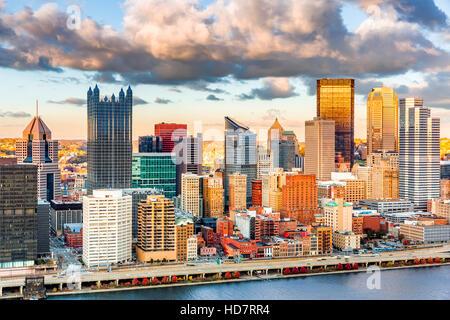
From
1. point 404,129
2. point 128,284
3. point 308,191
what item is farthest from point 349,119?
point 128,284

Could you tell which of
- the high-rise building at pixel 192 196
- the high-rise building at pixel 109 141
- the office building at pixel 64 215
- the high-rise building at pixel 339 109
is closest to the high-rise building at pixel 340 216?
the high-rise building at pixel 192 196

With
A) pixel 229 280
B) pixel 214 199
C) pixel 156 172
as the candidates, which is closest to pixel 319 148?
pixel 156 172

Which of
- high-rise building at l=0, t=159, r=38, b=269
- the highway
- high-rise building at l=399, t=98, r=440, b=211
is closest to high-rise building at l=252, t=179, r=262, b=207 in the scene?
high-rise building at l=399, t=98, r=440, b=211

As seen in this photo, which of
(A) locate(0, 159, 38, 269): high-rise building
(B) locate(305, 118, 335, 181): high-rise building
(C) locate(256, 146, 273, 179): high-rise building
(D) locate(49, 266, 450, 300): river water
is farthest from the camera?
(B) locate(305, 118, 335, 181): high-rise building

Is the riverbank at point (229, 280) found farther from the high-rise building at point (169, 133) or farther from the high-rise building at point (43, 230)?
the high-rise building at point (169, 133)

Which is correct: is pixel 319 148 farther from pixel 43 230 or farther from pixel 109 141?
pixel 43 230

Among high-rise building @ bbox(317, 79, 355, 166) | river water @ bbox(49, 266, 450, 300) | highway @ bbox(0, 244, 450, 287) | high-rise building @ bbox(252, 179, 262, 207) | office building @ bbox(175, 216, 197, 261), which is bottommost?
river water @ bbox(49, 266, 450, 300)

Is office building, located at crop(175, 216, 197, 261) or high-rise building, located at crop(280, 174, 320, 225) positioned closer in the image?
office building, located at crop(175, 216, 197, 261)

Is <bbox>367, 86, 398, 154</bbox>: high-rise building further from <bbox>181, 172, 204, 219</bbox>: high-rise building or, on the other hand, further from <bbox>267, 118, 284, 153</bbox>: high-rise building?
<bbox>181, 172, 204, 219</bbox>: high-rise building
